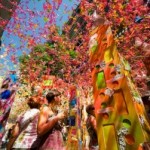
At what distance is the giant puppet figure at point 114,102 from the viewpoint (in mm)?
2072

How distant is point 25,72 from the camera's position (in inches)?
936

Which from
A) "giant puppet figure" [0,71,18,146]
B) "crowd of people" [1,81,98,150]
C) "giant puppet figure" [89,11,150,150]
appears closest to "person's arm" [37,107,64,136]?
"crowd of people" [1,81,98,150]

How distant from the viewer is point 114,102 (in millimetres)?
2260

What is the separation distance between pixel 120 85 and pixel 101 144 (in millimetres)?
457

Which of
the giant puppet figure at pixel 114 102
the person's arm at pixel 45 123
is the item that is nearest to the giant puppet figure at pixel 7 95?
the person's arm at pixel 45 123

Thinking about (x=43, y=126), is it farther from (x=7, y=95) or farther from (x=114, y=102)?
(x=114, y=102)

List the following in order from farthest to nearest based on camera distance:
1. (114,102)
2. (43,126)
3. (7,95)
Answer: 1. (7,95)
2. (43,126)
3. (114,102)

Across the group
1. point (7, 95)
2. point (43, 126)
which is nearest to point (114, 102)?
point (43, 126)

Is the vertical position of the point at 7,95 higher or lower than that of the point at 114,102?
higher

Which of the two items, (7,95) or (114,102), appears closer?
(114,102)

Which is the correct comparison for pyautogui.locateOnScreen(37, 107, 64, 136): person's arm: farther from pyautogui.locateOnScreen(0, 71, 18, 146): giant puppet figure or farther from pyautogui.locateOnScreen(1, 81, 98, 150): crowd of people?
pyautogui.locateOnScreen(0, 71, 18, 146): giant puppet figure

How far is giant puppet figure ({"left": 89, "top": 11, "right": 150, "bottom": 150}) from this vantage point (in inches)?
81.6

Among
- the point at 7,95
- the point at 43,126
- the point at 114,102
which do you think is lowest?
the point at 114,102

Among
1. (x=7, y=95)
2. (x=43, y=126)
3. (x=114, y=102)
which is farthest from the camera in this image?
(x=7, y=95)
